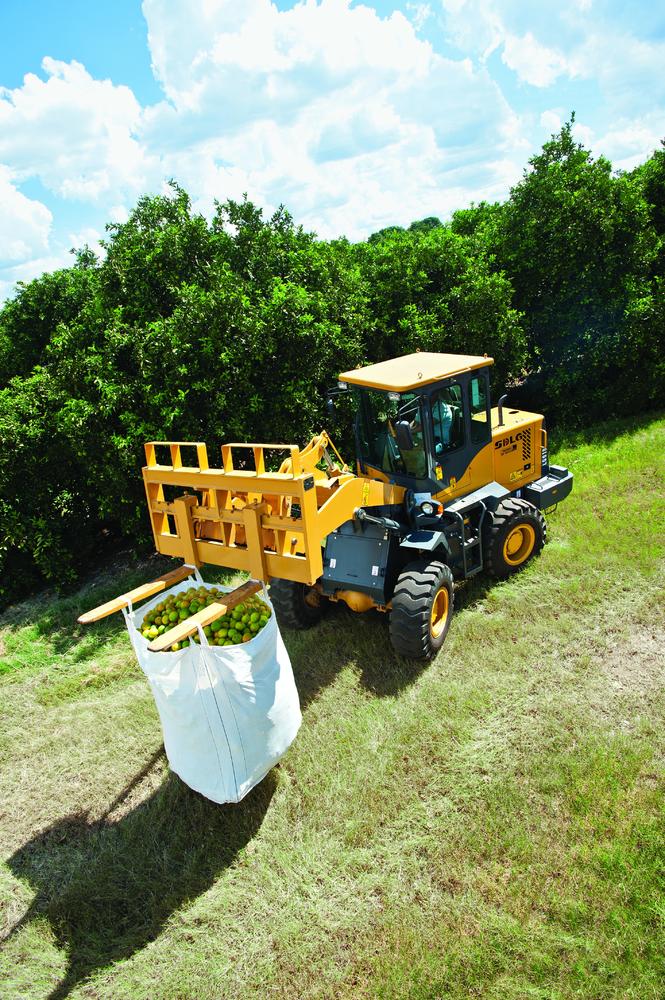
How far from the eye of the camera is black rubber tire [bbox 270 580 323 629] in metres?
6.86

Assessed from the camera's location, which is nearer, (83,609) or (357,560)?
(357,560)

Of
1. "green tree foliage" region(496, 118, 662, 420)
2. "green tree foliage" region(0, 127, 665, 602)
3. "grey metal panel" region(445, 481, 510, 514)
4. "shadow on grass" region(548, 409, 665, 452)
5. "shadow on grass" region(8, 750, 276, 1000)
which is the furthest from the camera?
"green tree foliage" region(496, 118, 662, 420)

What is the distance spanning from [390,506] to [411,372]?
139cm

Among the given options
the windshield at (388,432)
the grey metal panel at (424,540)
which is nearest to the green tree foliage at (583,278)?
the windshield at (388,432)

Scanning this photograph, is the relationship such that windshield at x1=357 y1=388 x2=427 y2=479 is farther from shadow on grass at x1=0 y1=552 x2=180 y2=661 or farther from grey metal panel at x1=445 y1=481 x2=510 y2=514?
shadow on grass at x1=0 y1=552 x2=180 y2=661

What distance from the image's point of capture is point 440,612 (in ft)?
21.0

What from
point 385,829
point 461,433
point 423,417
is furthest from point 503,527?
point 385,829

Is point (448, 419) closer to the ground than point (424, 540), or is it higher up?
higher up

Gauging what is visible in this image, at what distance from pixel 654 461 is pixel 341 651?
6454 mm

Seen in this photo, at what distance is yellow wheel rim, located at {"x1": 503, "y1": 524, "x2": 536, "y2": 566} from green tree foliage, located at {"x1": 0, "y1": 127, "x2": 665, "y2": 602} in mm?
3922

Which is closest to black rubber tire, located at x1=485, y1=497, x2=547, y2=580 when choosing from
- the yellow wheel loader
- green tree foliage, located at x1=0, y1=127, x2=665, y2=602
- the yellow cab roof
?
the yellow wheel loader

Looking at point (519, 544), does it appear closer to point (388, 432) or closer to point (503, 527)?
point (503, 527)

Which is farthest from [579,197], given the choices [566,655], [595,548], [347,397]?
[566,655]

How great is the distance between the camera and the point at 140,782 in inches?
212
